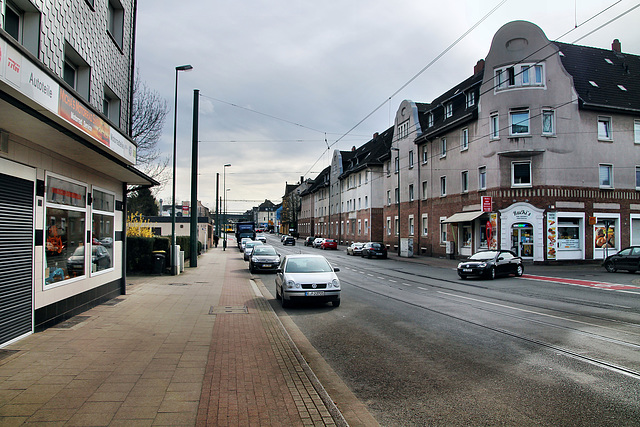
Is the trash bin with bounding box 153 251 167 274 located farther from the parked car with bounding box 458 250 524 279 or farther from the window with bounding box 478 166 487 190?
the window with bounding box 478 166 487 190

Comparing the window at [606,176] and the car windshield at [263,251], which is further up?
the window at [606,176]

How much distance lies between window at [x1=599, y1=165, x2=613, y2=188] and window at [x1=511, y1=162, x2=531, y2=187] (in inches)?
212

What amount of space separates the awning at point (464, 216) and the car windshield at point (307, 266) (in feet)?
62.7

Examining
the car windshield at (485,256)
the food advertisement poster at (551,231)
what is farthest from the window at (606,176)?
the car windshield at (485,256)

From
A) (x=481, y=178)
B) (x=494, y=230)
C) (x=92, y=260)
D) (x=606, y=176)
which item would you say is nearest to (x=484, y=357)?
(x=92, y=260)

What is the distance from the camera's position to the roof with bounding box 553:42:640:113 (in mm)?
29828

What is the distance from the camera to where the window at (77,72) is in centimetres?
1018

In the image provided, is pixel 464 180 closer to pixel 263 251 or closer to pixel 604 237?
pixel 604 237

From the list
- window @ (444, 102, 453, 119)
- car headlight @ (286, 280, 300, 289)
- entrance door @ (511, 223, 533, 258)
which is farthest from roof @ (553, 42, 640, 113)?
car headlight @ (286, 280, 300, 289)

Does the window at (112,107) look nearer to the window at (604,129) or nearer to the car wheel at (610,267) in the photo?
the car wheel at (610,267)

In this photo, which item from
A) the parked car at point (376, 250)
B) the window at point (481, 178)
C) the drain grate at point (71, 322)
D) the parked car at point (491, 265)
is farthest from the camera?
the parked car at point (376, 250)

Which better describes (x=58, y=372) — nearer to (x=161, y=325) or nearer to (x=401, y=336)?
(x=161, y=325)

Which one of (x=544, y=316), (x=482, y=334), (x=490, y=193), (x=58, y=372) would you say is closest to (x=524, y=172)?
(x=490, y=193)

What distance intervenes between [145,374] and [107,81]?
952 centimetres
